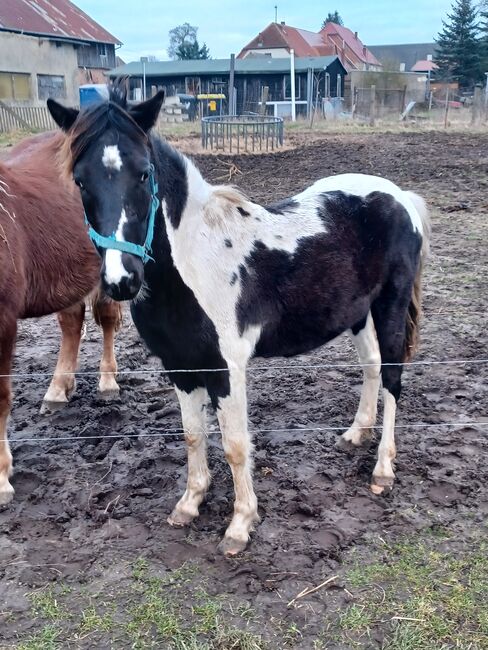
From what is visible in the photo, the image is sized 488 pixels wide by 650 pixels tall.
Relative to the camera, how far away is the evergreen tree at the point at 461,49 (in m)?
43.1

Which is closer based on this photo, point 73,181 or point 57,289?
point 73,181

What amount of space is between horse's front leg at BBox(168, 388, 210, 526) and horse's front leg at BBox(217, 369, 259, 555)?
0.72ft

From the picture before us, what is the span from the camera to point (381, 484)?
3.35 meters

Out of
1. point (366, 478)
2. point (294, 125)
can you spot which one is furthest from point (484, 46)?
point (366, 478)

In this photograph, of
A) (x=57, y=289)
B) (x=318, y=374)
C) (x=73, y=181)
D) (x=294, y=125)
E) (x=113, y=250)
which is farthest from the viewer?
(x=294, y=125)

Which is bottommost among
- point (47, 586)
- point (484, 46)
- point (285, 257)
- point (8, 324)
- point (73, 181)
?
point (47, 586)

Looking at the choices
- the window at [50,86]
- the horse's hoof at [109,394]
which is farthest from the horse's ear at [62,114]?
the window at [50,86]

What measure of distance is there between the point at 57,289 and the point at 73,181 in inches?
63.6

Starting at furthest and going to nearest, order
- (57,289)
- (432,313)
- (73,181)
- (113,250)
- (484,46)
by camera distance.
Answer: (484,46) → (432,313) → (57,289) → (73,181) → (113,250)

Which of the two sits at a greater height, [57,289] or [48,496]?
[57,289]

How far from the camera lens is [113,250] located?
2.27 metres

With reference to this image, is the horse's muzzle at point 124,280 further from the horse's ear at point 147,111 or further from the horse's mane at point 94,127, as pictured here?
the horse's ear at point 147,111

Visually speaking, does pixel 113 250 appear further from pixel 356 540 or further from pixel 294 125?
pixel 294 125

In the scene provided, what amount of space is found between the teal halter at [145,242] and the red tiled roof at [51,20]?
3447 centimetres
